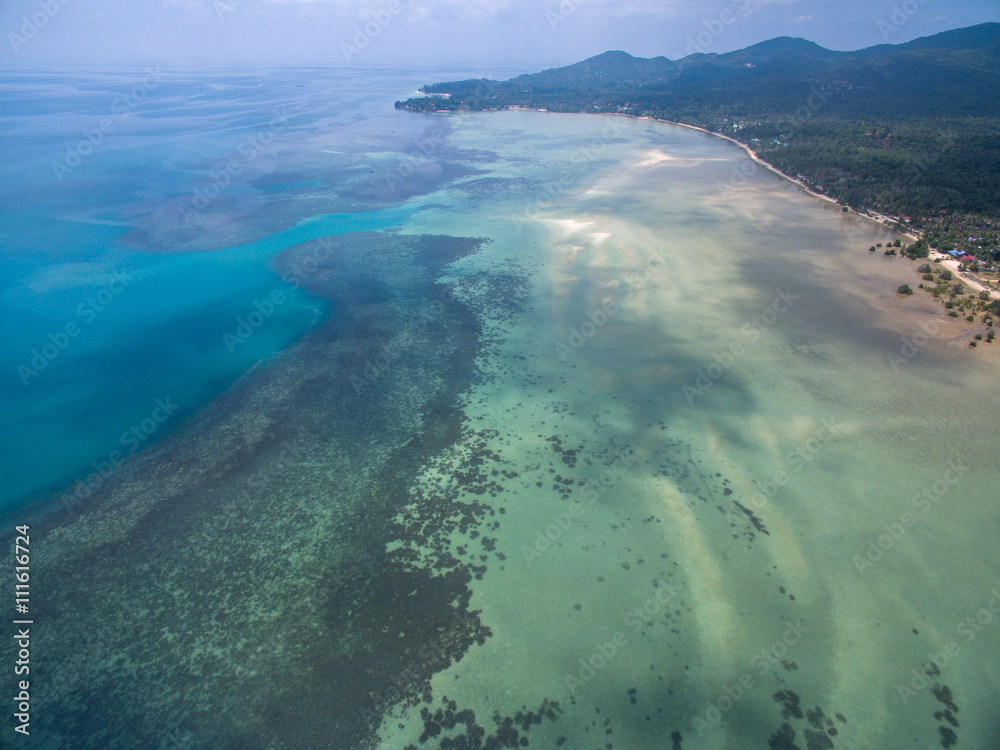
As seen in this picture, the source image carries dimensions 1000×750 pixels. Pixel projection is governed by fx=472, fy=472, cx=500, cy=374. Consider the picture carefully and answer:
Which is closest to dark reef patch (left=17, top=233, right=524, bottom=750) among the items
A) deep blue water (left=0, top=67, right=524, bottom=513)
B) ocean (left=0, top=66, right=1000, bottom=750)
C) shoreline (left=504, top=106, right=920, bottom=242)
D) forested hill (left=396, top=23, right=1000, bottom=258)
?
ocean (left=0, top=66, right=1000, bottom=750)

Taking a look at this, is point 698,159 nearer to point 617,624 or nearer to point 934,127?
point 934,127

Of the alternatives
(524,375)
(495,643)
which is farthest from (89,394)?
(495,643)

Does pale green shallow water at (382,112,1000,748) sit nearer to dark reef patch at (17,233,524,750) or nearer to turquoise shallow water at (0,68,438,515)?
dark reef patch at (17,233,524,750)

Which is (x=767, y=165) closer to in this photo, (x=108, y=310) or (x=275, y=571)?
(x=108, y=310)

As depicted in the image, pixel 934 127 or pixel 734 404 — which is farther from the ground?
pixel 934 127

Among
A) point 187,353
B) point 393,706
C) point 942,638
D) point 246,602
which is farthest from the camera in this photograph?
point 187,353

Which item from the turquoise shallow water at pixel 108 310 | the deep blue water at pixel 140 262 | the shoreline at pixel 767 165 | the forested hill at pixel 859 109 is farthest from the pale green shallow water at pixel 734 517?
the forested hill at pixel 859 109

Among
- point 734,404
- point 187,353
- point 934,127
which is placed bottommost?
point 187,353
